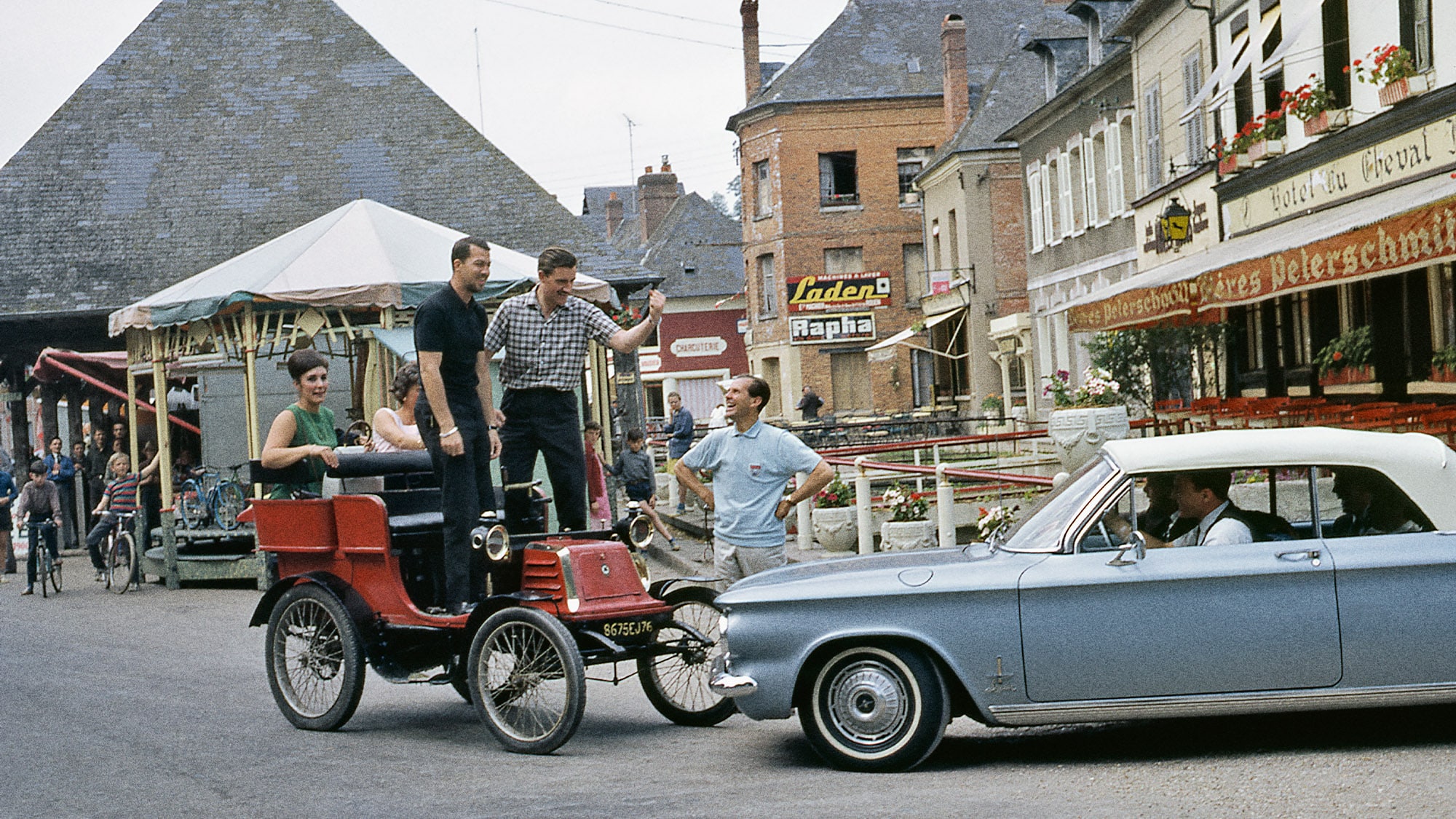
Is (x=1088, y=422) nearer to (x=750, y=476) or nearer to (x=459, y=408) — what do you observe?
(x=750, y=476)

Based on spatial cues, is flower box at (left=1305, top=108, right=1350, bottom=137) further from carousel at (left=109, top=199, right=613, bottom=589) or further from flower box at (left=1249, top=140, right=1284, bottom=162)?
carousel at (left=109, top=199, right=613, bottom=589)

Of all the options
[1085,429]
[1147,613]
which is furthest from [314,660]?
[1085,429]

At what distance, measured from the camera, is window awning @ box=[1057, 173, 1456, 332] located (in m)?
11.8

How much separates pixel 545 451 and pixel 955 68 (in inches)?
1684

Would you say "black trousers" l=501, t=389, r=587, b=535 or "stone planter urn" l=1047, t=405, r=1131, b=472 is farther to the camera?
"stone planter urn" l=1047, t=405, r=1131, b=472

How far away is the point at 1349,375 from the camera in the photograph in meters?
19.8

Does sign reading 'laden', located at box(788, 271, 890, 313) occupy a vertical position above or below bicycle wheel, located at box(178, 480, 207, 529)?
above

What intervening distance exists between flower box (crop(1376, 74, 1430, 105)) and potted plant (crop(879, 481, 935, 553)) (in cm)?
581

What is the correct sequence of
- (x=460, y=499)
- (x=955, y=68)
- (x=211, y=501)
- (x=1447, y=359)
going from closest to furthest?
(x=460, y=499) → (x=1447, y=359) → (x=211, y=501) → (x=955, y=68)

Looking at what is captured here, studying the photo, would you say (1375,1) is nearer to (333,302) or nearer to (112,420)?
(333,302)

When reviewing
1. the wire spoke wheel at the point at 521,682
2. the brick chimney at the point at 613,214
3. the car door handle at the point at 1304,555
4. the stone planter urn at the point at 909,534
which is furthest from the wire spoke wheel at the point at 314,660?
the brick chimney at the point at 613,214

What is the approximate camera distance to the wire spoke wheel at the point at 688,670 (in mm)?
8461

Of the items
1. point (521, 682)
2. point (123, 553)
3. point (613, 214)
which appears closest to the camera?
point (521, 682)

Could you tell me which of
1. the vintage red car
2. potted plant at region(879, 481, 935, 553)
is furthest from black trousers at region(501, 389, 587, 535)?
potted plant at region(879, 481, 935, 553)
